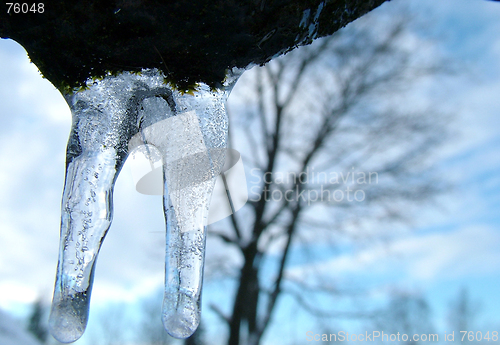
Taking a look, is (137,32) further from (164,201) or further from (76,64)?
(164,201)

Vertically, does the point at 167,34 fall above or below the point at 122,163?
above

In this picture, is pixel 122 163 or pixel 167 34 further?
pixel 122 163

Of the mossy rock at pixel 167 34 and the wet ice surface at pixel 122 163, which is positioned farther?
the wet ice surface at pixel 122 163

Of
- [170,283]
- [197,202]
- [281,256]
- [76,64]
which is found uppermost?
[281,256]

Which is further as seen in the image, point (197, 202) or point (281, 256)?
point (281, 256)

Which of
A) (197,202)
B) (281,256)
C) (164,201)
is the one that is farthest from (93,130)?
(281,256)

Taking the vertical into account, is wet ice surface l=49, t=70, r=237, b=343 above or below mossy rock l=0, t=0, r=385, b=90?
below

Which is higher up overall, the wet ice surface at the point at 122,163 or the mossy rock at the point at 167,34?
the mossy rock at the point at 167,34

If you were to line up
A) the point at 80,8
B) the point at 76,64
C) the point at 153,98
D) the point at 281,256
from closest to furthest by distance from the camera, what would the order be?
the point at 80,8 → the point at 76,64 → the point at 153,98 → the point at 281,256
